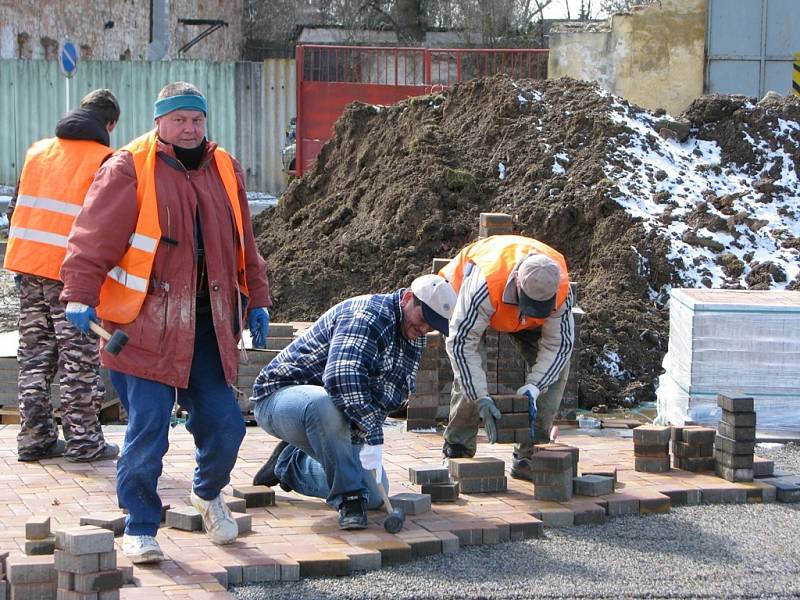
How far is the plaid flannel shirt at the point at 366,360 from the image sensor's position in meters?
5.32

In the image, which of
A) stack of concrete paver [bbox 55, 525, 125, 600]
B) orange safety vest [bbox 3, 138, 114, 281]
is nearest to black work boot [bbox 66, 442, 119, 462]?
orange safety vest [bbox 3, 138, 114, 281]

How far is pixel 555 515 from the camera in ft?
18.9

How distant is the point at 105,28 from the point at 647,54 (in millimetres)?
13010

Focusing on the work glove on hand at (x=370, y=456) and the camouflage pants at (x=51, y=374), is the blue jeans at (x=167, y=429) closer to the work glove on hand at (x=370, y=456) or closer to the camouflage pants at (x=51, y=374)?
the work glove on hand at (x=370, y=456)

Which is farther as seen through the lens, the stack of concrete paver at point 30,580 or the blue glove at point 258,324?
the blue glove at point 258,324

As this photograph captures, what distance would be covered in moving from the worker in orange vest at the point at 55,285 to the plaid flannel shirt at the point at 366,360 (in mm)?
1624

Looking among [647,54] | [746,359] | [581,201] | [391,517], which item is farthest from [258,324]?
[647,54]

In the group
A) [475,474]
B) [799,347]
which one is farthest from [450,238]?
[475,474]

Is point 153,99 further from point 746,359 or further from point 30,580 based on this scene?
point 30,580

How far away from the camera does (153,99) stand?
21.8m

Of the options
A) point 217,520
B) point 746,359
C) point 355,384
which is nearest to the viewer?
point 217,520

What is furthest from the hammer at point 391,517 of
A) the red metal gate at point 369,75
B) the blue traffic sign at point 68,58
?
the blue traffic sign at point 68,58

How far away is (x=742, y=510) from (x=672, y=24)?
1360 centimetres

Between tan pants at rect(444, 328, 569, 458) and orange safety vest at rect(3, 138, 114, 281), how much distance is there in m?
2.17
